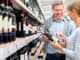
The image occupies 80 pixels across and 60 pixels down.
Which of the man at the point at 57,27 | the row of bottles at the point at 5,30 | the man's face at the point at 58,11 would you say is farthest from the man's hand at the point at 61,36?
the row of bottles at the point at 5,30

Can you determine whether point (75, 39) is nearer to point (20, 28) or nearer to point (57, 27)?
point (20, 28)

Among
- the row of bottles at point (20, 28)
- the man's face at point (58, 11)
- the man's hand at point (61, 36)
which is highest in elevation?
the man's face at point (58, 11)

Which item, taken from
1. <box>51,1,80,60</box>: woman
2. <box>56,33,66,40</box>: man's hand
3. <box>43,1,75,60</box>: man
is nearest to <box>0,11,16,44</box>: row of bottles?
<box>51,1,80,60</box>: woman

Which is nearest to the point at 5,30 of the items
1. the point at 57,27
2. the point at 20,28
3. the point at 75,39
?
the point at 75,39

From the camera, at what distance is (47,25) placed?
3150 millimetres

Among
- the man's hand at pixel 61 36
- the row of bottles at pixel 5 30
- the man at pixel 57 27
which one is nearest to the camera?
the row of bottles at pixel 5 30

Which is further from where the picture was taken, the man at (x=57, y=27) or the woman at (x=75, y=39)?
the man at (x=57, y=27)

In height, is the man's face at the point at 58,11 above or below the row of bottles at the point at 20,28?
above

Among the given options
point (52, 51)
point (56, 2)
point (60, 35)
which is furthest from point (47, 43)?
point (56, 2)

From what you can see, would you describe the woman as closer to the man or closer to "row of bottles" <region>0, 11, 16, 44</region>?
"row of bottles" <region>0, 11, 16, 44</region>

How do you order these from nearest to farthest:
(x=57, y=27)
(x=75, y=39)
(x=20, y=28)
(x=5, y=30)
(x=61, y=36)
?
(x=5, y=30)
(x=75, y=39)
(x=20, y=28)
(x=61, y=36)
(x=57, y=27)

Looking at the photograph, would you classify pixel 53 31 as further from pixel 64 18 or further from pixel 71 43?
pixel 71 43

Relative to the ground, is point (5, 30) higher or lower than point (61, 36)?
higher

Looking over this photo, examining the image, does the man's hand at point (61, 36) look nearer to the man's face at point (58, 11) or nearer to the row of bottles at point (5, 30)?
the man's face at point (58, 11)
